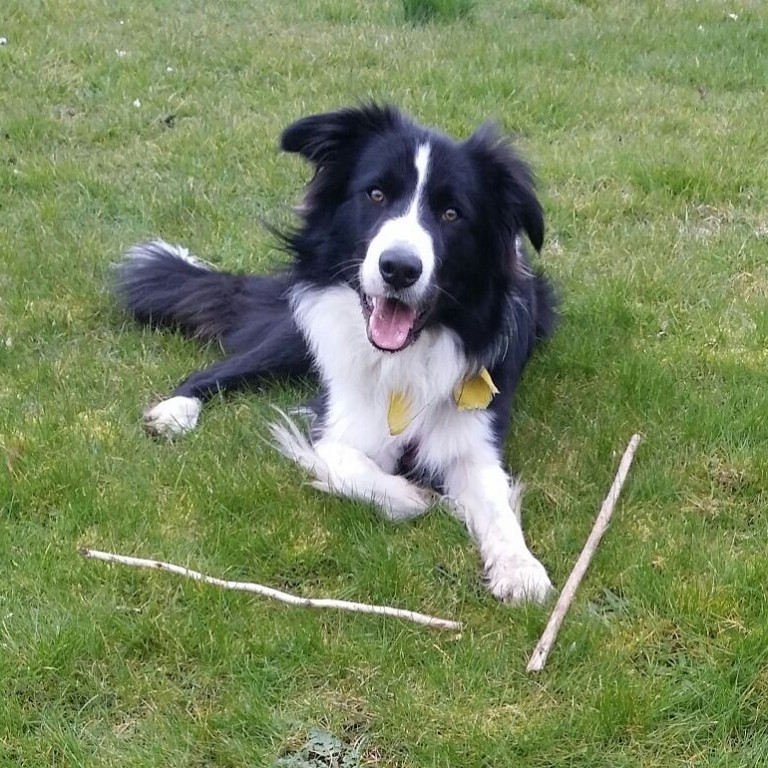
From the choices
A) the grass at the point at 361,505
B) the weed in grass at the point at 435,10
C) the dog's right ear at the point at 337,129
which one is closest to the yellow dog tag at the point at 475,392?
the grass at the point at 361,505

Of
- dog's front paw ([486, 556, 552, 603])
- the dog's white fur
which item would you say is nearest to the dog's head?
the dog's white fur

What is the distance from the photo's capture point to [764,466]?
3.56m

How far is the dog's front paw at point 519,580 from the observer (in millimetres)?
2977

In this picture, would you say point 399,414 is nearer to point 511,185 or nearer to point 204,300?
point 511,185

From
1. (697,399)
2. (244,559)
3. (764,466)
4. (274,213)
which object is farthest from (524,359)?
(274,213)

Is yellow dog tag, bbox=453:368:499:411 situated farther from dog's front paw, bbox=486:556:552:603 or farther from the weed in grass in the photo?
the weed in grass

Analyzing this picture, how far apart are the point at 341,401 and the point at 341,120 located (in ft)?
3.26

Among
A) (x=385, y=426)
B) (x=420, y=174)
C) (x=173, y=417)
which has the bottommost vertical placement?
(x=173, y=417)

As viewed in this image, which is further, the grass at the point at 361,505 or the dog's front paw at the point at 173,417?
the dog's front paw at the point at 173,417

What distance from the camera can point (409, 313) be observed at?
346cm

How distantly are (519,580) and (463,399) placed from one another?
2.74ft

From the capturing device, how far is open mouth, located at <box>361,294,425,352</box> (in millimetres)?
3457

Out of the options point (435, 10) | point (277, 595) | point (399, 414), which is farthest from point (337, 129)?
point (435, 10)

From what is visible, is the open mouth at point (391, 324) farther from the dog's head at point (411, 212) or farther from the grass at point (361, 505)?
the grass at point (361, 505)
